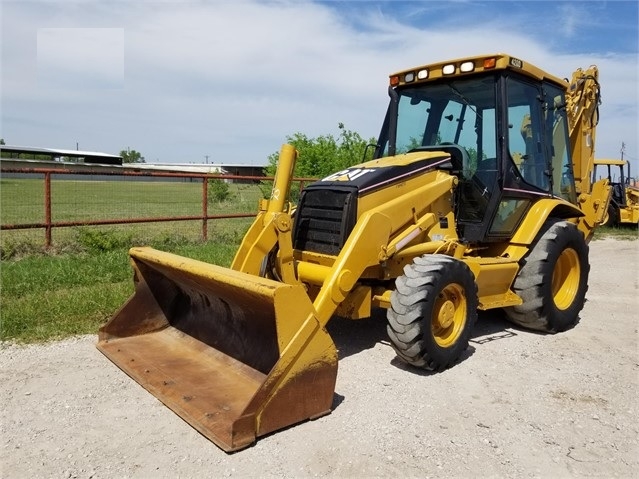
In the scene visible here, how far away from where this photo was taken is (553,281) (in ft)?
20.3

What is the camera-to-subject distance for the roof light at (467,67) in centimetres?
537

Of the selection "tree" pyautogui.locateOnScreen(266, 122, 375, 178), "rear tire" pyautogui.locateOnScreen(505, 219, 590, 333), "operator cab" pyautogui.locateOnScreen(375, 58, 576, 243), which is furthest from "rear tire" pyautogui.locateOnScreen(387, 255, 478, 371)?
"tree" pyautogui.locateOnScreen(266, 122, 375, 178)

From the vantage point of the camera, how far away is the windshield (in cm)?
555

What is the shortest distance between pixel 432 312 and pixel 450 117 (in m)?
2.43

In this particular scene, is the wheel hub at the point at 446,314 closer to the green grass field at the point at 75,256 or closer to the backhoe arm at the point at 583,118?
the green grass field at the point at 75,256

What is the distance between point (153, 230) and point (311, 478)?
9511mm

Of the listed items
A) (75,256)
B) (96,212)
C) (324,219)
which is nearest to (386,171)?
(324,219)

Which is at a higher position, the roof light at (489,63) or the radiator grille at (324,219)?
the roof light at (489,63)

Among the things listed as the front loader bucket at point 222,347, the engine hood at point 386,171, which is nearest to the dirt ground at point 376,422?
the front loader bucket at point 222,347

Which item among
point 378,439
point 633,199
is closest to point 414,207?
point 378,439

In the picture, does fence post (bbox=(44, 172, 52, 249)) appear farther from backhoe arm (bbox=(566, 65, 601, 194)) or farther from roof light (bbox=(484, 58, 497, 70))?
backhoe arm (bbox=(566, 65, 601, 194))

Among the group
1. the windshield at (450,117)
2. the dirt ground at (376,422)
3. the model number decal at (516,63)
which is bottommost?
the dirt ground at (376,422)

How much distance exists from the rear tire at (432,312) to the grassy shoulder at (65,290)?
10.0 ft

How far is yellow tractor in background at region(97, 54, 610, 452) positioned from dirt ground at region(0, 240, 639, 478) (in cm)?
18
